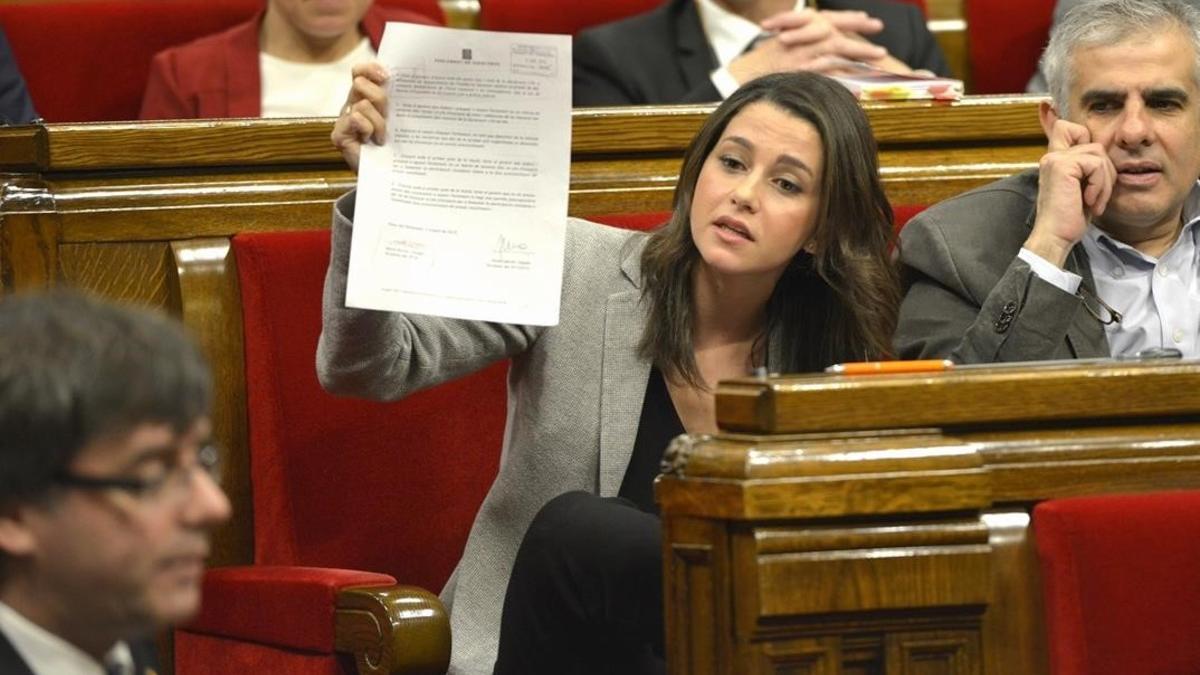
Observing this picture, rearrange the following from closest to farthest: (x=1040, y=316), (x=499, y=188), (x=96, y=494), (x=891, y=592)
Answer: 1. (x=96, y=494)
2. (x=891, y=592)
3. (x=499, y=188)
4. (x=1040, y=316)

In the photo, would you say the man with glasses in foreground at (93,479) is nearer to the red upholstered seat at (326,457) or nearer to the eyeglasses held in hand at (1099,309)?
the red upholstered seat at (326,457)

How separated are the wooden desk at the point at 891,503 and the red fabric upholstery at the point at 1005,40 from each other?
79.6 inches

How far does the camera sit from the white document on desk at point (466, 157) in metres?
1.90

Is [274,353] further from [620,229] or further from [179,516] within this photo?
[179,516]

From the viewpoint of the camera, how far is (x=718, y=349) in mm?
2205

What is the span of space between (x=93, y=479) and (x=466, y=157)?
0.91m

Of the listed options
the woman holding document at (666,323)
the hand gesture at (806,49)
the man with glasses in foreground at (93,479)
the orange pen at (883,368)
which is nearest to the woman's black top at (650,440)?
the woman holding document at (666,323)

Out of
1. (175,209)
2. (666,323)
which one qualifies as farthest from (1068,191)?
(175,209)

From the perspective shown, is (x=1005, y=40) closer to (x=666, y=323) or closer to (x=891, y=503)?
(x=666, y=323)

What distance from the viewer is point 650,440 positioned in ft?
6.97

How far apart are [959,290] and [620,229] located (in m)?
0.39

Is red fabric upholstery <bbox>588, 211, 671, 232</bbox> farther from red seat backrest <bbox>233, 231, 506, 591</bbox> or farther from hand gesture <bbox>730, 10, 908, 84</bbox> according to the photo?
hand gesture <bbox>730, 10, 908, 84</bbox>

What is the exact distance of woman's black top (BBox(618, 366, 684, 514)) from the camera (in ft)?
6.89

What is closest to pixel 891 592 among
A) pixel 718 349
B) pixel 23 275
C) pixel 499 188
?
pixel 499 188
